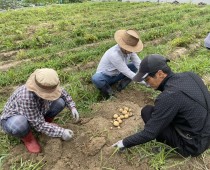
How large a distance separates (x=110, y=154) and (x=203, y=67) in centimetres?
320

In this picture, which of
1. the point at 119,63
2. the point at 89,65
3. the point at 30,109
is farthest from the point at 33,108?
the point at 89,65

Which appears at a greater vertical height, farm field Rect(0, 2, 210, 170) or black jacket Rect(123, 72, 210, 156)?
black jacket Rect(123, 72, 210, 156)

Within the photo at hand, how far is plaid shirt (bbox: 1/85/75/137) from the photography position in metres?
3.36

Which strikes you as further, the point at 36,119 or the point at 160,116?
the point at 36,119

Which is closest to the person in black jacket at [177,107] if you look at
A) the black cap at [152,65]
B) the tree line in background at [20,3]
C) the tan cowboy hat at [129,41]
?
the black cap at [152,65]

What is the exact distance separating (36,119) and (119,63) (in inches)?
63.1

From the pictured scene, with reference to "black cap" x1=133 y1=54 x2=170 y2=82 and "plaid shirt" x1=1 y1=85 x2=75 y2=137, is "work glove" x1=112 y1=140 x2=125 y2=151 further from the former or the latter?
"black cap" x1=133 y1=54 x2=170 y2=82

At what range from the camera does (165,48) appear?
7078 mm

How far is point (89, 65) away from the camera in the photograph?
6316 mm

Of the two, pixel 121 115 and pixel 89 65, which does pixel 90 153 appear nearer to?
pixel 121 115

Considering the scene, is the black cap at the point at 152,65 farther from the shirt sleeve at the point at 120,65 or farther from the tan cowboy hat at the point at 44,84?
the shirt sleeve at the point at 120,65

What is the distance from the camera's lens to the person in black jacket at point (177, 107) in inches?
117

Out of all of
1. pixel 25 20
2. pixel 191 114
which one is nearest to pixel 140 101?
pixel 191 114

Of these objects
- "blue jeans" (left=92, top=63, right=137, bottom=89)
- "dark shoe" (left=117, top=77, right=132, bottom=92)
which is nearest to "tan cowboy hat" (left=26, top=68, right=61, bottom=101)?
"blue jeans" (left=92, top=63, right=137, bottom=89)
